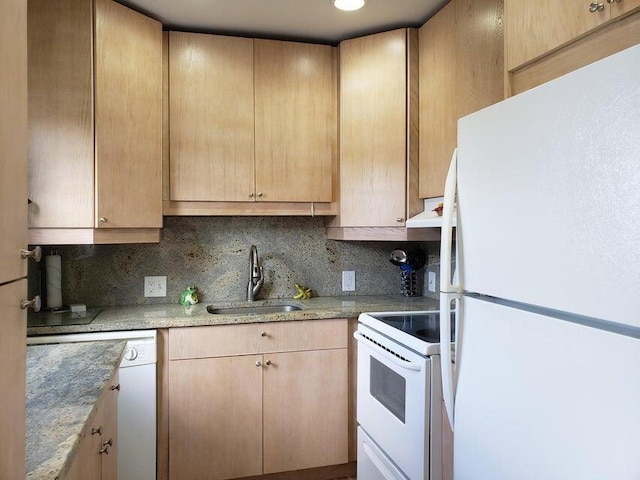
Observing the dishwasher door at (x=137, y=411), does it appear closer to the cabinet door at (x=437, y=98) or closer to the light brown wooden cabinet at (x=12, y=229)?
the light brown wooden cabinet at (x=12, y=229)

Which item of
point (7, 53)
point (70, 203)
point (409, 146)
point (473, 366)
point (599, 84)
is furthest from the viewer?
point (409, 146)

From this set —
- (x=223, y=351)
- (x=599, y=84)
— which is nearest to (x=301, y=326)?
(x=223, y=351)

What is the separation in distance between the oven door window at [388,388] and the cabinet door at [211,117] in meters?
1.11

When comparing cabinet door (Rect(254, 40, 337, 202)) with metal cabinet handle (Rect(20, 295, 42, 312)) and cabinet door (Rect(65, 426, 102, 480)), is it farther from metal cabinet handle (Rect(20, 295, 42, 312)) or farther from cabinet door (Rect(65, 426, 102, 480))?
metal cabinet handle (Rect(20, 295, 42, 312))

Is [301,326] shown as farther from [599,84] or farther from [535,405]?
[599,84]

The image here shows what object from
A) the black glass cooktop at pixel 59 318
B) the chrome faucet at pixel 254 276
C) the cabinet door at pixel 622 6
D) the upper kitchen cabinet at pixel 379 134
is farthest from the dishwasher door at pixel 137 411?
the cabinet door at pixel 622 6

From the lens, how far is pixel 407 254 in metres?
2.75

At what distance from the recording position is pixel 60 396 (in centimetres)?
116

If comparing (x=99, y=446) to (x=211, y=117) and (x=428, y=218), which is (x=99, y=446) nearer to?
(x=428, y=218)

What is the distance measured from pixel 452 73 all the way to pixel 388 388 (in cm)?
140

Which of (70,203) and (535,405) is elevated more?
(70,203)

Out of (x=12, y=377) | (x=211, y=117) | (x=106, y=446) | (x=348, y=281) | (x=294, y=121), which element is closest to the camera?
(x=12, y=377)

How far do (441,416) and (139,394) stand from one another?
4.32 feet

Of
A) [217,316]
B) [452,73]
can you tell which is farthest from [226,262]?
[452,73]
